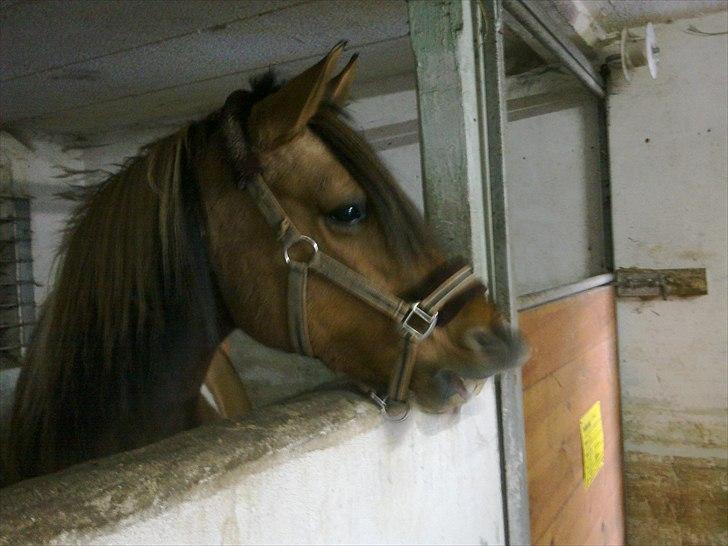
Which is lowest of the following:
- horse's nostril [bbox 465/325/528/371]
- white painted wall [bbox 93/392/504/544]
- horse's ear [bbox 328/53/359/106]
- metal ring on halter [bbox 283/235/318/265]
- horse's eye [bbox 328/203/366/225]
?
white painted wall [bbox 93/392/504/544]

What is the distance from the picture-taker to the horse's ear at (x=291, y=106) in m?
0.71

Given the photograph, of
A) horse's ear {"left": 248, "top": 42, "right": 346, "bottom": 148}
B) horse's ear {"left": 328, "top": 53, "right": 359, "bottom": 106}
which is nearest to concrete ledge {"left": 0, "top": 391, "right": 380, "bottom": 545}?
horse's ear {"left": 248, "top": 42, "right": 346, "bottom": 148}

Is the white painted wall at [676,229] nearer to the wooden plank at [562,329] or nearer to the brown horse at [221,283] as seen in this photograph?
the wooden plank at [562,329]

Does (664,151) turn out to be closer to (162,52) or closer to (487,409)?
(487,409)

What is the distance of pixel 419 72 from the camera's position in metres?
0.92

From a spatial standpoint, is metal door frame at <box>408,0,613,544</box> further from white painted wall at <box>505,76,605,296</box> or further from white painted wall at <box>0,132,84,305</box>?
white painted wall at <box>0,132,84,305</box>

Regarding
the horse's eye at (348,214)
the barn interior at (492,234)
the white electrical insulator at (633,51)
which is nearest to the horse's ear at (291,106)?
the horse's eye at (348,214)

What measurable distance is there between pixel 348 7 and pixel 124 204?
0.87m

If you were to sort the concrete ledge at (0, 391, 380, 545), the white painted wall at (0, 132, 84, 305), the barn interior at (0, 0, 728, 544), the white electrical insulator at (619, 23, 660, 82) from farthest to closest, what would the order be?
the white painted wall at (0, 132, 84, 305) < the white electrical insulator at (619, 23, 660, 82) < the barn interior at (0, 0, 728, 544) < the concrete ledge at (0, 391, 380, 545)

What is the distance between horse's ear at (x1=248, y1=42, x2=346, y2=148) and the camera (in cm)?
71

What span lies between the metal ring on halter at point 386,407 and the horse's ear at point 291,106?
37 centimetres

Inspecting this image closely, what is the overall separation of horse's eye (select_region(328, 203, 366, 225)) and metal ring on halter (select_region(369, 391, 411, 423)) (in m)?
0.24

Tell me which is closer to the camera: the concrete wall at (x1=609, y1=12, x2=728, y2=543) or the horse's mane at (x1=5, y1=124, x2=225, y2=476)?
the horse's mane at (x1=5, y1=124, x2=225, y2=476)

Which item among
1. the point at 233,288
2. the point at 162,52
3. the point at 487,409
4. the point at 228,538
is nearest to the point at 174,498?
the point at 228,538
